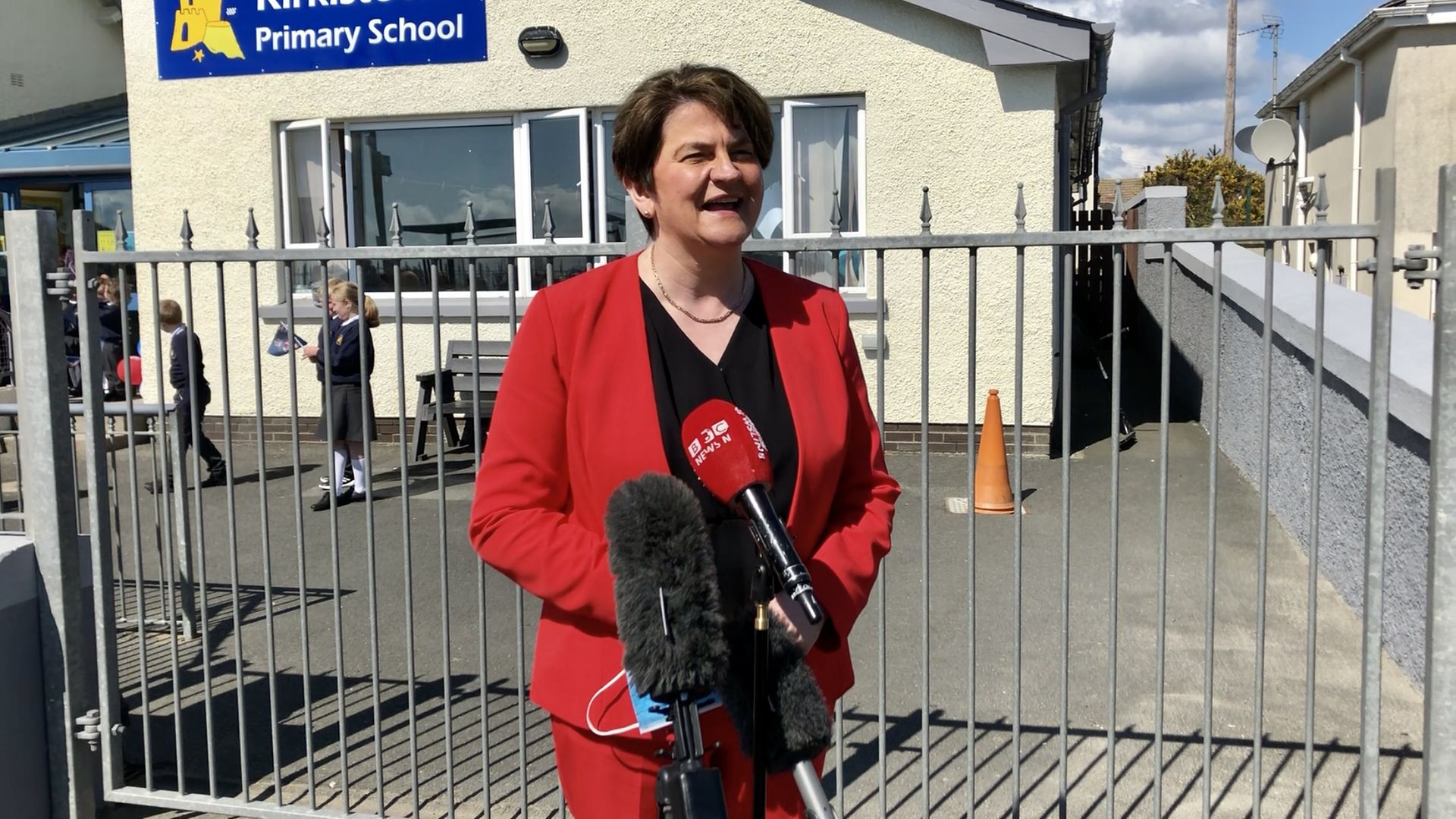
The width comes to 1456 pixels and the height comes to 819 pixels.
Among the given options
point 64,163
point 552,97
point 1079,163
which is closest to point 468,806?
point 552,97

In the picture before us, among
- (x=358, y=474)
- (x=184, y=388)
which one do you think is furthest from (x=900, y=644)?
(x=184, y=388)

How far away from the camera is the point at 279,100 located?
11.3m

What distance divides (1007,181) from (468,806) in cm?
751

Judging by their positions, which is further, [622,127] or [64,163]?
[64,163]

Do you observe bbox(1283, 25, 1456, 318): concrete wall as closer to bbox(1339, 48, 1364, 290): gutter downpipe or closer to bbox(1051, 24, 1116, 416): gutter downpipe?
bbox(1339, 48, 1364, 290): gutter downpipe

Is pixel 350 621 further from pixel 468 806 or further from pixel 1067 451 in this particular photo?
pixel 1067 451

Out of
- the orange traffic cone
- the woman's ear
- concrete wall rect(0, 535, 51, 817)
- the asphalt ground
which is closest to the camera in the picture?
the woman's ear

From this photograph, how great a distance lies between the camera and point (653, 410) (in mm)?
2229

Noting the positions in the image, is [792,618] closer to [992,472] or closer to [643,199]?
[643,199]

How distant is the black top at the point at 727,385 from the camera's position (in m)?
2.23

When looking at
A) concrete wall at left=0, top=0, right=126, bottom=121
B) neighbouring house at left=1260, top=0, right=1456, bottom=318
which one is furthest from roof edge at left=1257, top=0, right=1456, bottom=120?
concrete wall at left=0, top=0, right=126, bottom=121

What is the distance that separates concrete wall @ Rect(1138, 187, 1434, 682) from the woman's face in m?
1.54

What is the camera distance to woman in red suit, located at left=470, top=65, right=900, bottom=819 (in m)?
2.21

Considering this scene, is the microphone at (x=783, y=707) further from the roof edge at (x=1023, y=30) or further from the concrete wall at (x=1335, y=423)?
the roof edge at (x=1023, y=30)
